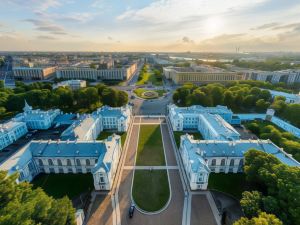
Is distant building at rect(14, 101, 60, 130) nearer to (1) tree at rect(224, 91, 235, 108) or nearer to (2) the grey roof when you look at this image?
(2) the grey roof

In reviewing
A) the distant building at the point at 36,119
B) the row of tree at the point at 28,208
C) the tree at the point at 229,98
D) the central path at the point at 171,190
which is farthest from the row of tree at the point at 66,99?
the row of tree at the point at 28,208

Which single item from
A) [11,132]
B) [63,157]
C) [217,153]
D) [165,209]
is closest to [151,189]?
[165,209]

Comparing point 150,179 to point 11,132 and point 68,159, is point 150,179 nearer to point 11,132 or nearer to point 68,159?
point 68,159

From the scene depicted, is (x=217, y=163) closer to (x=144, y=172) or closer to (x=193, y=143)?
(x=193, y=143)

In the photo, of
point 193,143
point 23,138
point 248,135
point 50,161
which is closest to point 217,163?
point 193,143

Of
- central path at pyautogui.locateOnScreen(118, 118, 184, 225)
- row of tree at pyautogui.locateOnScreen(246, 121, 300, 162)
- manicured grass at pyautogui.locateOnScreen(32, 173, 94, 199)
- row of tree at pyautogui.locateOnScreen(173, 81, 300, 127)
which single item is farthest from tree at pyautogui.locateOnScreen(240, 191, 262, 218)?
row of tree at pyautogui.locateOnScreen(173, 81, 300, 127)
